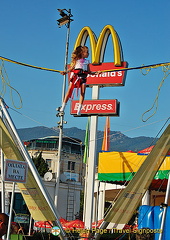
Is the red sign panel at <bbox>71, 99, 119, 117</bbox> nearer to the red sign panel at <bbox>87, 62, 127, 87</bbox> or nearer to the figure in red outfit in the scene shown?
the red sign panel at <bbox>87, 62, 127, 87</bbox>

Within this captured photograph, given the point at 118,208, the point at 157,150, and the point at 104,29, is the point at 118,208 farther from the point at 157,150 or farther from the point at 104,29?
the point at 104,29

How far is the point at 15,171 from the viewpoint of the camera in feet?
30.1

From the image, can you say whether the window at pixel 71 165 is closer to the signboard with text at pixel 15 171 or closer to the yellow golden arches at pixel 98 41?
the yellow golden arches at pixel 98 41

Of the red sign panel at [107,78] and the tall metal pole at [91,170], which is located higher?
the red sign panel at [107,78]

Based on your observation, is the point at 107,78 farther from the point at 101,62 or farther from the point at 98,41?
the point at 98,41

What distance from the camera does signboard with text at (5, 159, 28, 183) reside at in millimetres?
8883

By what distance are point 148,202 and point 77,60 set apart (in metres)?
13.8

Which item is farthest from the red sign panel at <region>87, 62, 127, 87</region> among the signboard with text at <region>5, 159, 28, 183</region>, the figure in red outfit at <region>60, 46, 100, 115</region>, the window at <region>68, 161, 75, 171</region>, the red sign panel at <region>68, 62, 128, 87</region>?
the window at <region>68, 161, 75, 171</region>

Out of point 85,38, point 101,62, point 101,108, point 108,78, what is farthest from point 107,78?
point 85,38

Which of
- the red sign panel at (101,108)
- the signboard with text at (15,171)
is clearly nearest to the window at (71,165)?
the red sign panel at (101,108)

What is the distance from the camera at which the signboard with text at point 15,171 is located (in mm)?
8883

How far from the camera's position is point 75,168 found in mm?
82938

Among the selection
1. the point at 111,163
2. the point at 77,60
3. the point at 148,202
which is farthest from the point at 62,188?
the point at 77,60

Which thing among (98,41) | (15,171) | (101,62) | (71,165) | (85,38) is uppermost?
(71,165)
